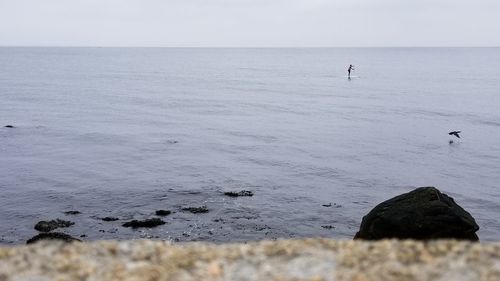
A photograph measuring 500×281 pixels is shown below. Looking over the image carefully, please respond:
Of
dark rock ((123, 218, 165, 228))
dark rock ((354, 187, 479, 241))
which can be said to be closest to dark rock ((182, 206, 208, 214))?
dark rock ((123, 218, 165, 228))

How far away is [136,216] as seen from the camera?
31453 mm

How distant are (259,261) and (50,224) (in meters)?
24.1

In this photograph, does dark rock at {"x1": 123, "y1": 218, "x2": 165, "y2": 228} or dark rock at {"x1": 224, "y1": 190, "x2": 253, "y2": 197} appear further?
dark rock at {"x1": 224, "y1": 190, "x2": 253, "y2": 197}

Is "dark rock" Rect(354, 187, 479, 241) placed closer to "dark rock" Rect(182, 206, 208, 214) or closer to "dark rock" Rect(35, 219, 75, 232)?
"dark rock" Rect(182, 206, 208, 214)

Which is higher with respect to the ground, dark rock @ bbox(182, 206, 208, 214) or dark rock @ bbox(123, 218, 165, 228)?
dark rock @ bbox(123, 218, 165, 228)

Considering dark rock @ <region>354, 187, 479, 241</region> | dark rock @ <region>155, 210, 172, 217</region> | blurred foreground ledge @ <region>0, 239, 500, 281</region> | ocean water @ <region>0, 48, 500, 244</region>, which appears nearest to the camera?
blurred foreground ledge @ <region>0, 239, 500, 281</region>

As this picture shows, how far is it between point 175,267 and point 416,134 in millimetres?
55535

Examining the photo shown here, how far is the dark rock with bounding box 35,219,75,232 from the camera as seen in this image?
29094 mm

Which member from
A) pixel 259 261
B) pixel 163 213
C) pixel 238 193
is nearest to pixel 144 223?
pixel 163 213

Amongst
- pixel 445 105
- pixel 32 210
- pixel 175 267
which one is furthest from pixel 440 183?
pixel 445 105

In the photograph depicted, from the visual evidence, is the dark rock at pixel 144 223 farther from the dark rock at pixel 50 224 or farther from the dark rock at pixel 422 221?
the dark rock at pixel 422 221

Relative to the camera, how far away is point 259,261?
9.45m

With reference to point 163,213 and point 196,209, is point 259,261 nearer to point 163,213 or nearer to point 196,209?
point 163,213

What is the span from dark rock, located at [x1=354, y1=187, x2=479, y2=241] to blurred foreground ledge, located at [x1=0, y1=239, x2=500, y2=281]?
372 inches
